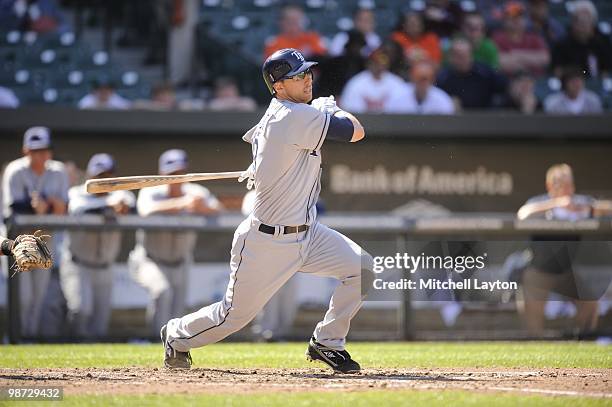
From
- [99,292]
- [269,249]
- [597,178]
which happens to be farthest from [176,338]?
[597,178]

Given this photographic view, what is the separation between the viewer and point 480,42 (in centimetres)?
1279

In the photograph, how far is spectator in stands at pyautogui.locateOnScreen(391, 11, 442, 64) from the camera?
12.3m

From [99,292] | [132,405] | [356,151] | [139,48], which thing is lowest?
[132,405]

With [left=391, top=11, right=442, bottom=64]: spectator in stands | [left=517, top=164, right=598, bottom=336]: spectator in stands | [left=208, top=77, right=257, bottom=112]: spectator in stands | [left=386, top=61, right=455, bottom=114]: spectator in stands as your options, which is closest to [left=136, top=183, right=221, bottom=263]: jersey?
[left=208, top=77, right=257, bottom=112]: spectator in stands

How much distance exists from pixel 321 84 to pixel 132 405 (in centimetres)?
635

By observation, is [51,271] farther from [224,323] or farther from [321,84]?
[224,323]

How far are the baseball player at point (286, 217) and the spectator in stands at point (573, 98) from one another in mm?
6563

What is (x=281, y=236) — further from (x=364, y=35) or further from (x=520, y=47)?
(x=520, y=47)

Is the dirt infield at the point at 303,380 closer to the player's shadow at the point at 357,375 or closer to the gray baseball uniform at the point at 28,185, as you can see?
the player's shadow at the point at 357,375

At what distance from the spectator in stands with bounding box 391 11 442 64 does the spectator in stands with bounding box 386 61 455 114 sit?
1.47 ft

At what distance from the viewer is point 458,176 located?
468 inches

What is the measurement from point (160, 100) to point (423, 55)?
3006mm

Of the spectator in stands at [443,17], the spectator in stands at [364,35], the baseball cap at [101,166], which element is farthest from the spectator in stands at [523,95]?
the baseball cap at [101,166]

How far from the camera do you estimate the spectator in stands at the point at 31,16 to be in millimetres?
13273
